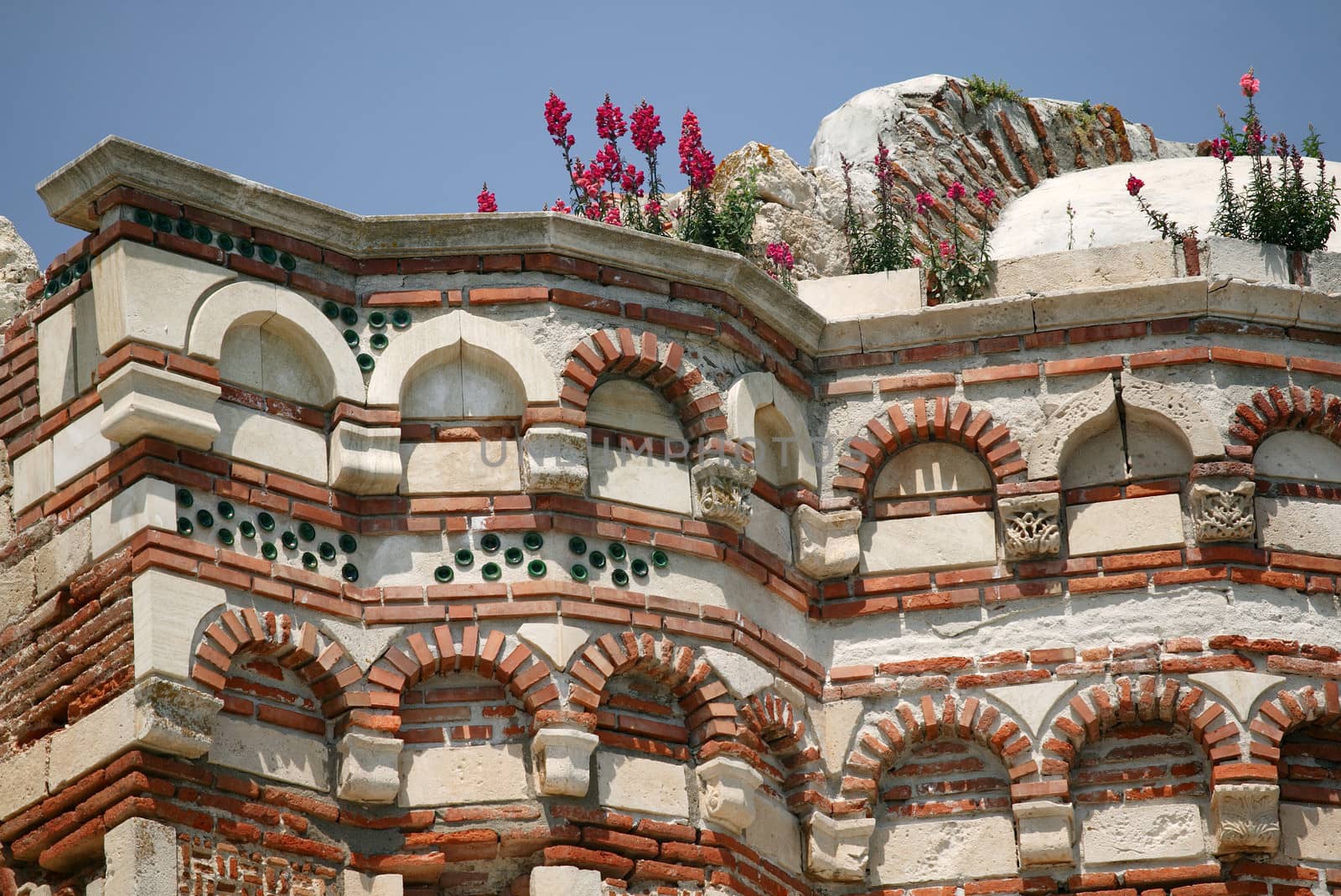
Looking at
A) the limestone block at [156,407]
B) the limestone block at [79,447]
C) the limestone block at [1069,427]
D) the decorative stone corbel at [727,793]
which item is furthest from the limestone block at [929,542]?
the limestone block at [79,447]

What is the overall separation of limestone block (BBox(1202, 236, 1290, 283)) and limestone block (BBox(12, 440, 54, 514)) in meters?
6.22

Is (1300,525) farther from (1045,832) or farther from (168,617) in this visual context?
(168,617)

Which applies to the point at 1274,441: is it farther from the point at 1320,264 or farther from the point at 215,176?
the point at 215,176

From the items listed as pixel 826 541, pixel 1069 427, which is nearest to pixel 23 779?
pixel 826 541

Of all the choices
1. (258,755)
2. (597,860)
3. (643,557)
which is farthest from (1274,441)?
(258,755)

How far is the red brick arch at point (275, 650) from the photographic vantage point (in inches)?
491

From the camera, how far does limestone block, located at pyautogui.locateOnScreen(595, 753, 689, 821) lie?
13.0 metres

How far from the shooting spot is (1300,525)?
46.9 feet

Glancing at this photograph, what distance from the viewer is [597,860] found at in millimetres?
12797

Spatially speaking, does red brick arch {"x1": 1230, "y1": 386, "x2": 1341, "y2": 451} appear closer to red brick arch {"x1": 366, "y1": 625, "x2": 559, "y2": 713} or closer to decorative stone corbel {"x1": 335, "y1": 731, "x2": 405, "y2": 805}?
red brick arch {"x1": 366, "y1": 625, "x2": 559, "y2": 713}

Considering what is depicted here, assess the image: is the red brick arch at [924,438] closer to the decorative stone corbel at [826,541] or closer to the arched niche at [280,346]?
the decorative stone corbel at [826,541]

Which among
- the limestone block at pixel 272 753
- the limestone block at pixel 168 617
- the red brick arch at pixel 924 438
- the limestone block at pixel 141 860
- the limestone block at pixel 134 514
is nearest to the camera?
the limestone block at pixel 141 860

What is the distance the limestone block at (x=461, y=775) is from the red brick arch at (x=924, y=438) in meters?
2.68

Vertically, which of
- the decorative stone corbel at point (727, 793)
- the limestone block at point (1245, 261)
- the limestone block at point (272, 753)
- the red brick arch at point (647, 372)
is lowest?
the decorative stone corbel at point (727, 793)
